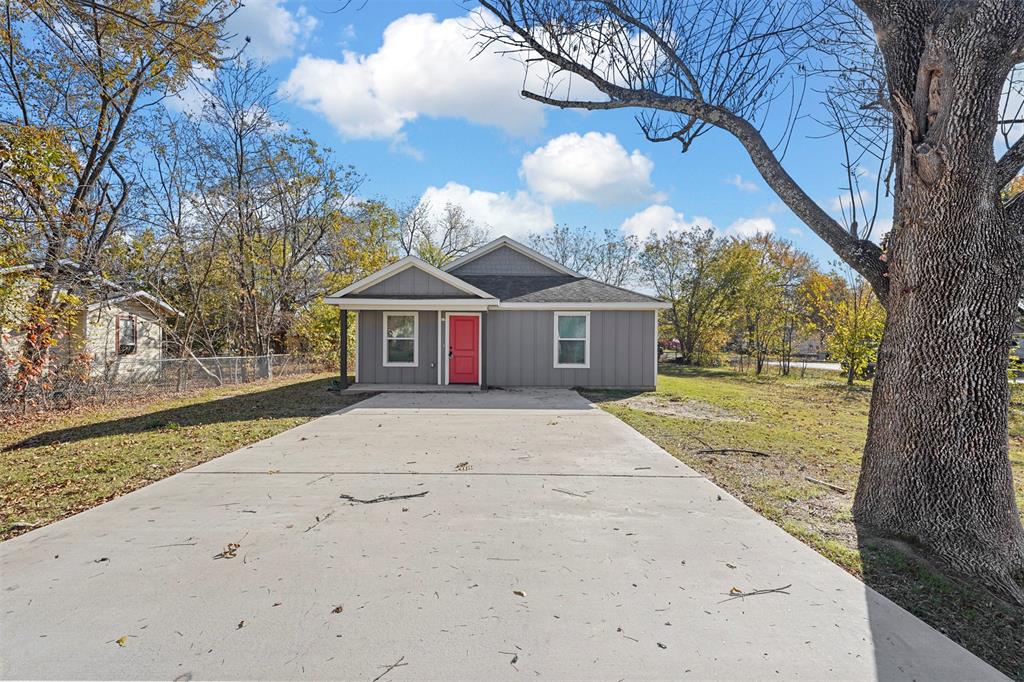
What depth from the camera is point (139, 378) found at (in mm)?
12359

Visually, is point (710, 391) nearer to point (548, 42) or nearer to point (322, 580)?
point (548, 42)

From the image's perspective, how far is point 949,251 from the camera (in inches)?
130

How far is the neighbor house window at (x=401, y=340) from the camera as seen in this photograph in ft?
40.9

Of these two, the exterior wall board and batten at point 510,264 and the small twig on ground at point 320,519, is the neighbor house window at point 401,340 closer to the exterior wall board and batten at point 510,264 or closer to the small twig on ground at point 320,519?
the exterior wall board and batten at point 510,264

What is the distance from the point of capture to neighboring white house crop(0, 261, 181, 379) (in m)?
Answer: 7.65

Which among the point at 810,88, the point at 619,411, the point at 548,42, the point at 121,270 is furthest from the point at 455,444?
the point at 121,270

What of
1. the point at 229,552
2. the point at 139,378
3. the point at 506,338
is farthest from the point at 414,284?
the point at 229,552

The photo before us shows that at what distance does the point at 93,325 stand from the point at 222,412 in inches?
183

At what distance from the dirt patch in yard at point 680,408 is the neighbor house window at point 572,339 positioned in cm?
199

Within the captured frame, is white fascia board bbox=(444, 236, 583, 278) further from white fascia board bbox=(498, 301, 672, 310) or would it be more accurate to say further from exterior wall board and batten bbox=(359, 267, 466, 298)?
exterior wall board and batten bbox=(359, 267, 466, 298)

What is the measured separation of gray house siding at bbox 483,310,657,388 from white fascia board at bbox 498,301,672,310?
184 millimetres

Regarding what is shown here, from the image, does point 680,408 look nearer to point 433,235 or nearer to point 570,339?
point 570,339

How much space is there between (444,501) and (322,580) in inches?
56.1

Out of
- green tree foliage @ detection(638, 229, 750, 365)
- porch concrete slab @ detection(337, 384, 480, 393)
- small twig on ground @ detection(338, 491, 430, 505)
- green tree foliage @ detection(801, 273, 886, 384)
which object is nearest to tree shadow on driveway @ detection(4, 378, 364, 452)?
porch concrete slab @ detection(337, 384, 480, 393)
